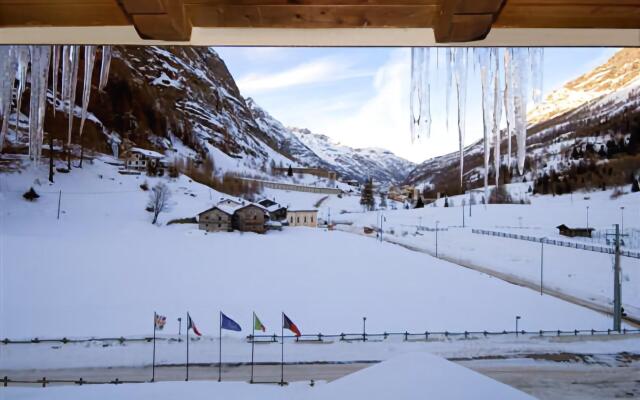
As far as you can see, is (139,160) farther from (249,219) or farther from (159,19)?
(159,19)

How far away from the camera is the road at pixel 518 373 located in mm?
6750

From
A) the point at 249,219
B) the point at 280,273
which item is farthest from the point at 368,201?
the point at 280,273

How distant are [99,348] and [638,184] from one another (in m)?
46.2

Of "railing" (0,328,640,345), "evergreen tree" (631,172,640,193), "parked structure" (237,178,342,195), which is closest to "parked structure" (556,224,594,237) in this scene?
"evergreen tree" (631,172,640,193)

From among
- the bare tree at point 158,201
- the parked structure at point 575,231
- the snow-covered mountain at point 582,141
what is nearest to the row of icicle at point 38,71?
the bare tree at point 158,201

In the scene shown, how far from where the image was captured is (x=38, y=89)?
2.42 meters

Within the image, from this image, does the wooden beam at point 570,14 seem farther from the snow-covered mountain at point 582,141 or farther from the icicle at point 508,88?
the snow-covered mountain at point 582,141

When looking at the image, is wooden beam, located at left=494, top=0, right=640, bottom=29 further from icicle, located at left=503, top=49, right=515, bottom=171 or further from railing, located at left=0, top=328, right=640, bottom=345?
railing, located at left=0, top=328, right=640, bottom=345

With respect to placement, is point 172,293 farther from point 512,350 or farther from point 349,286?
point 512,350

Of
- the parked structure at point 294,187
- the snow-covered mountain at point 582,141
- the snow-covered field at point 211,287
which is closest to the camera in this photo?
the snow-covered field at point 211,287

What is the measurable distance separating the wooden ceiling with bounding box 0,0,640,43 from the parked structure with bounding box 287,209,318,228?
2689cm

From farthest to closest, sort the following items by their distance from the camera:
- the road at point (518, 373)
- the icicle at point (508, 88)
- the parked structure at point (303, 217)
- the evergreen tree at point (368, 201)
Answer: the evergreen tree at point (368, 201)
the parked structure at point (303, 217)
the road at point (518, 373)
the icicle at point (508, 88)

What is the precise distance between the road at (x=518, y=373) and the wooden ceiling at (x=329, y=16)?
6745 millimetres

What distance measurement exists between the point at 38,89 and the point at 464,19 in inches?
100
